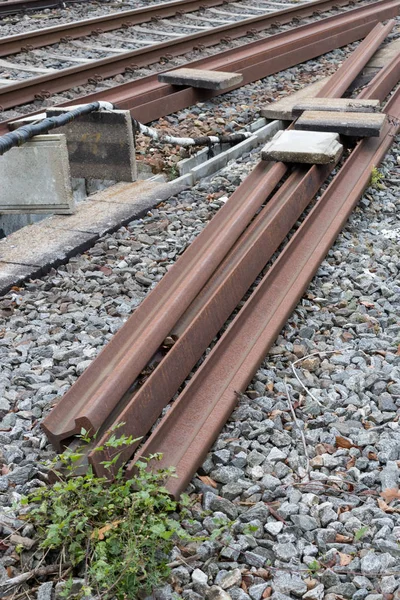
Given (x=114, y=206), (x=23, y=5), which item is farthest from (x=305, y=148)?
(x=23, y=5)

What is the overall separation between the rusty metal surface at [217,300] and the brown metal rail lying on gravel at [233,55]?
308 centimetres

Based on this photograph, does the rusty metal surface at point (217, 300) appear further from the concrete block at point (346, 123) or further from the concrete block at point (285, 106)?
the concrete block at point (285, 106)

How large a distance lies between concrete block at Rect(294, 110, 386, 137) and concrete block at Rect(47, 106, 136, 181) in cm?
144

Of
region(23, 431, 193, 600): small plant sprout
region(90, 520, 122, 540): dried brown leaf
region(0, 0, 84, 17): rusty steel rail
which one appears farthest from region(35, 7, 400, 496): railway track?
region(0, 0, 84, 17): rusty steel rail

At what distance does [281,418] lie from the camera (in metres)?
3.82

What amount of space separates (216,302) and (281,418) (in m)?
0.81

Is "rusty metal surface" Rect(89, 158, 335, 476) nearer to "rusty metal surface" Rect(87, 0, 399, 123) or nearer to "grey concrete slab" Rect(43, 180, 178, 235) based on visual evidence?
"grey concrete slab" Rect(43, 180, 178, 235)

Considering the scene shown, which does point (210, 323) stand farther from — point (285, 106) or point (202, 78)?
point (202, 78)

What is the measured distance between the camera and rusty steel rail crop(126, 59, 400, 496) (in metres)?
3.50

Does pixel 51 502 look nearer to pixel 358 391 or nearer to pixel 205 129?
pixel 358 391

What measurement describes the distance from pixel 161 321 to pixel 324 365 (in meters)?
0.89

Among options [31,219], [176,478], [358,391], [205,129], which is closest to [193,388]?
[176,478]

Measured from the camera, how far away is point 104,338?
14.5 ft

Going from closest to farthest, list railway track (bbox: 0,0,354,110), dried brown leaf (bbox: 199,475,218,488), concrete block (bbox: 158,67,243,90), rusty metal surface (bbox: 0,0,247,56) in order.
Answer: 1. dried brown leaf (bbox: 199,475,218,488)
2. concrete block (bbox: 158,67,243,90)
3. railway track (bbox: 0,0,354,110)
4. rusty metal surface (bbox: 0,0,247,56)
